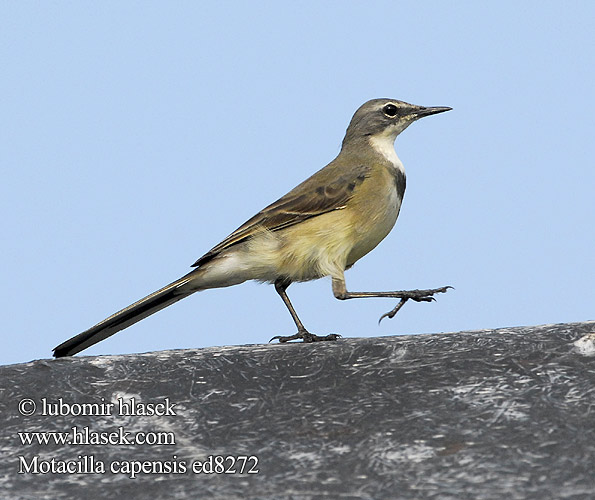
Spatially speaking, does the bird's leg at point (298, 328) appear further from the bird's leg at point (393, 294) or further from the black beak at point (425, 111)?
the black beak at point (425, 111)

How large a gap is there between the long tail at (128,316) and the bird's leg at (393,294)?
A: 3.87 feet

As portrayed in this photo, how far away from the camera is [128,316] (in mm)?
6941

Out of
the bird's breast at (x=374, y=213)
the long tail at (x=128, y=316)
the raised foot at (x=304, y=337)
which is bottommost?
the raised foot at (x=304, y=337)

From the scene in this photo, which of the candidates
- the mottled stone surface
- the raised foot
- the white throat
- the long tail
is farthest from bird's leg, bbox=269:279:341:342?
the white throat

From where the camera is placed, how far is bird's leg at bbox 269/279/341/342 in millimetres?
6680

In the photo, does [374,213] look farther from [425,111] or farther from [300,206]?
[425,111]

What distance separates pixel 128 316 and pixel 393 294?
2.10 m

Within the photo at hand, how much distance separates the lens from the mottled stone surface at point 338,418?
3834 mm

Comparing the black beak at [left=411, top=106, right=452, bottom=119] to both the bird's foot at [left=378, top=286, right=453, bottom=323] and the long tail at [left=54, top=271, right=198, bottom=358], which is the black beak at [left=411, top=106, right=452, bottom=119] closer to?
the bird's foot at [left=378, top=286, right=453, bottom=323]

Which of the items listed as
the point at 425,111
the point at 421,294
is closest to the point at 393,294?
the point at 421,294

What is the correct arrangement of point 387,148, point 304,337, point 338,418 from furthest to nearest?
1. point 387,148
2. point 304,337
3. point 338,418

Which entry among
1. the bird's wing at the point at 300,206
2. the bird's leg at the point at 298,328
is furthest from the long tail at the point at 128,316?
the bird's leg at the point at 298,328

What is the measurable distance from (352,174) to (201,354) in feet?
9.02

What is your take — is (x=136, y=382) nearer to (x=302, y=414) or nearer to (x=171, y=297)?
(x=302, y=414)
